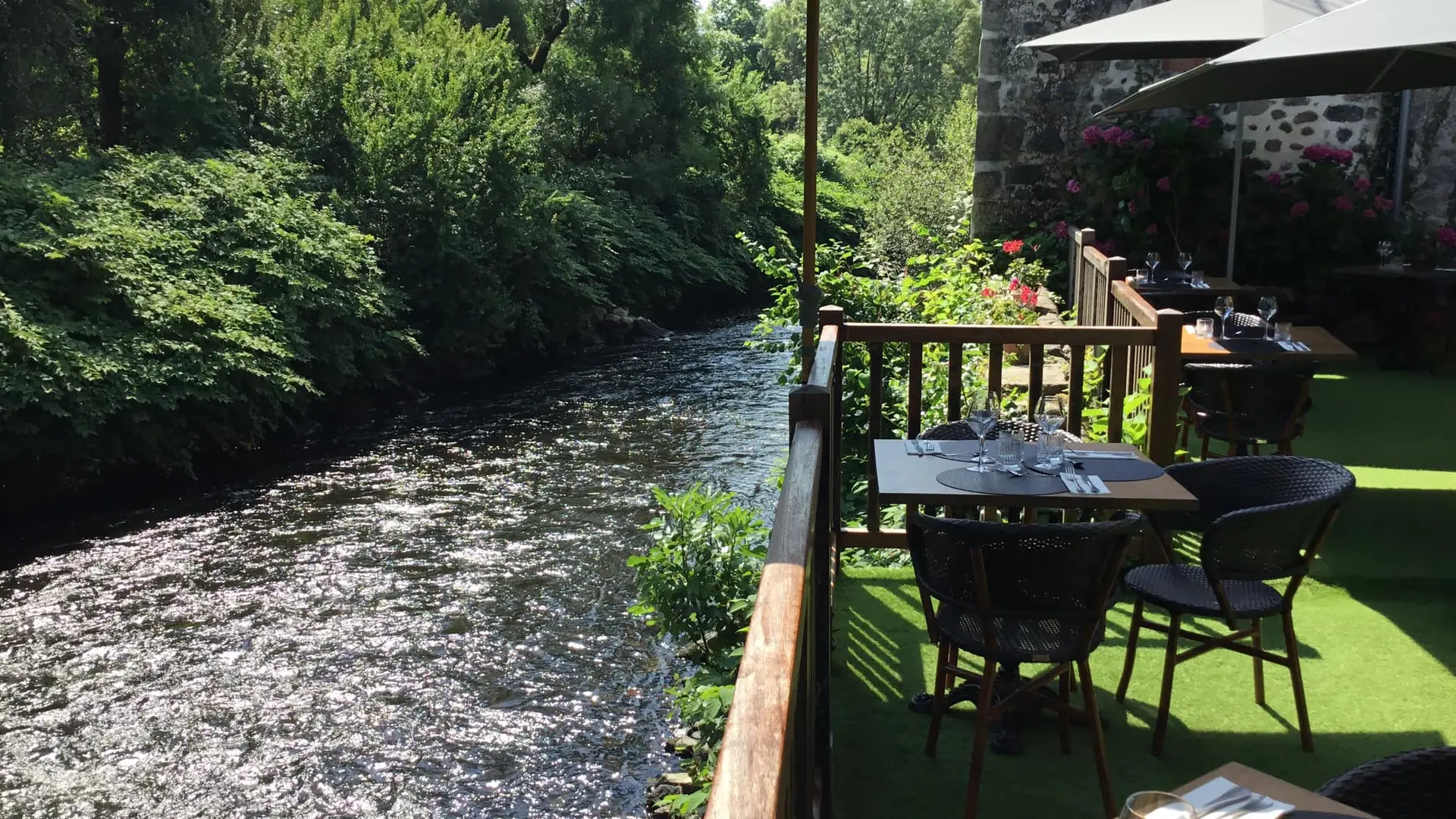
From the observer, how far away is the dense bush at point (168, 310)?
28.1 feet

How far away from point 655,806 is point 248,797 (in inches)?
67.6

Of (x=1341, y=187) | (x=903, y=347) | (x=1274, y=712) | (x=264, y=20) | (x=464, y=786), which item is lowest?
(x=464, y=786)

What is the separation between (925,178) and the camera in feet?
52.8

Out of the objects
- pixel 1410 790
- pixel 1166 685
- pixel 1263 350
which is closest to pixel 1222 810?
pixel 1410 790

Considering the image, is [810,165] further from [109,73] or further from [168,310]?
[109,73]

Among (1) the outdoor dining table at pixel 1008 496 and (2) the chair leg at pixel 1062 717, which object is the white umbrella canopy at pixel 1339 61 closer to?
(1) the outdoor dining table at pixel 1008 496

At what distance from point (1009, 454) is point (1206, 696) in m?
1.04

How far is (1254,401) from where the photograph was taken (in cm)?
524

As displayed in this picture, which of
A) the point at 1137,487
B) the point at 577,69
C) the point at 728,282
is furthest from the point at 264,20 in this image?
the point at 1137,487

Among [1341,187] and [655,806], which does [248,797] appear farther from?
[1341,187]

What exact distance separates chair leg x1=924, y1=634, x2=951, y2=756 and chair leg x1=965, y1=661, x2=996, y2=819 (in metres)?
0.18

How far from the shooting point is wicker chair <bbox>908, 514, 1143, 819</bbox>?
2.93 meters

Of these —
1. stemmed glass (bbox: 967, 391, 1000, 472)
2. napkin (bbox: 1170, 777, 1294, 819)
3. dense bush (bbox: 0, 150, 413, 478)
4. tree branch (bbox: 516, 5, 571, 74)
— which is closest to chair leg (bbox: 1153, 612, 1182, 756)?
stemmed glass (bbox: 967, 391, 1000, 472)

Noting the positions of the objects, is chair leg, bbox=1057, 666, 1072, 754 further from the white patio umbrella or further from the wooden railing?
the white patio umbrella
